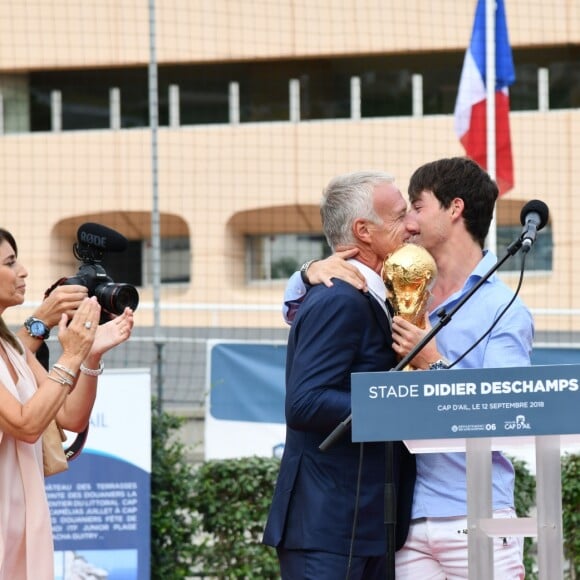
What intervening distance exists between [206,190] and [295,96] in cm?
227

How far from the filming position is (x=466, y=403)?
115 inches

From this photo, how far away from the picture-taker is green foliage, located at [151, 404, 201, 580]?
253 inches

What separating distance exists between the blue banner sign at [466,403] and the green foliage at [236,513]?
349 centimetres

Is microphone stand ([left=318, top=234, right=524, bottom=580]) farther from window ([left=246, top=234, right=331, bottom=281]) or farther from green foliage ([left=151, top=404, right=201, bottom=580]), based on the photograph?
window ([left=246, top=234, right=331, bottom=281])

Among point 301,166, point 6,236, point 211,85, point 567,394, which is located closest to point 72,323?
point 6,236

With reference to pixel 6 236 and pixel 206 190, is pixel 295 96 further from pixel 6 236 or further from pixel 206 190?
pixel 6 236

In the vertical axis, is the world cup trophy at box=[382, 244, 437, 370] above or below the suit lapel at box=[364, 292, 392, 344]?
above

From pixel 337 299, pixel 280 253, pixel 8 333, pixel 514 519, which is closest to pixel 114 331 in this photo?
pixel 8 333

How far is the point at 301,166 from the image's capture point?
19.9 meters

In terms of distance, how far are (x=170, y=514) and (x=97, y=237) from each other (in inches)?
107

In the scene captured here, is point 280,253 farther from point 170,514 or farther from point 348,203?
point 348,203

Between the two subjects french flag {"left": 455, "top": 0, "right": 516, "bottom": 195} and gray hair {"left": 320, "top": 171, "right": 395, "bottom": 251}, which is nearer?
gray hair {"left": 320, "top": 171, "right": 395, "bottom": 251}

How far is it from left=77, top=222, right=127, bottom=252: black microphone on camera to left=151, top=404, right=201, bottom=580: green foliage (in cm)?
256

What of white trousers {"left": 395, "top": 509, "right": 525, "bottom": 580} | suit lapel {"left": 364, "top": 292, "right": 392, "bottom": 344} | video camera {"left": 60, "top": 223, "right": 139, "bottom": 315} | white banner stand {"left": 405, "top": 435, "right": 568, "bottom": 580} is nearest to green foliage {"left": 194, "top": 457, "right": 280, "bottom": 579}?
video camera {"left": 60, "top": 223, "right": 139, "bottom": 315}
